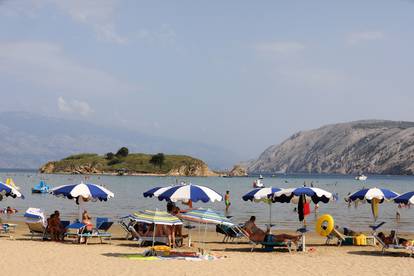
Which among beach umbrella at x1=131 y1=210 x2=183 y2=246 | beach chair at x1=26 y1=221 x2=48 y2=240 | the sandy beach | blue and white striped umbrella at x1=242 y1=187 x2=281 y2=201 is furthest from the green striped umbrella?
blue and white striped umbrella at x1=242 y1=187 x2=281 y2=201

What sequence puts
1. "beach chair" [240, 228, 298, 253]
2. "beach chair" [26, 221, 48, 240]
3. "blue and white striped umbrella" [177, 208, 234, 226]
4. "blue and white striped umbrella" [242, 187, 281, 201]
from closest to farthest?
"blue and white striped umbrella" [177, 208, 234, 226] → "beach chair" [240, 228, 298, 253] → "beach chair" [26, 221, 48, 240] → "blue and white striped umbrella" [242, 187, 281, 201]

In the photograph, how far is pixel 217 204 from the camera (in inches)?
1881

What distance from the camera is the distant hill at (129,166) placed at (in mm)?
184125

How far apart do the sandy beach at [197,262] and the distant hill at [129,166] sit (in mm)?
160827

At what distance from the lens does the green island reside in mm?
184125

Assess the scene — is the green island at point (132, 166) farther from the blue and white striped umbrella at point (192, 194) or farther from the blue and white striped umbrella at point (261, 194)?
the blue and white striped umbrella at point (192, 194)

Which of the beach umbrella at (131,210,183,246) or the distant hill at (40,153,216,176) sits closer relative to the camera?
the beach umbrella at (131,210,183,246)

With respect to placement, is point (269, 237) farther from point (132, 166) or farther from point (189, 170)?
point (132, 166)

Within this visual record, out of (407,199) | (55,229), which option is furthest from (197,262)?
(407,199)

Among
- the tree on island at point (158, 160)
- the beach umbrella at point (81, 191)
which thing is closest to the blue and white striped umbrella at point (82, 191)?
the beach umbrella at point (81, 191)

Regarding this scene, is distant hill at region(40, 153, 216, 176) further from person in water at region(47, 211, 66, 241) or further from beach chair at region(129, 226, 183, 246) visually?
beach chair at region(129, 226, 183, 246)

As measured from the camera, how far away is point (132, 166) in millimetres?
189125

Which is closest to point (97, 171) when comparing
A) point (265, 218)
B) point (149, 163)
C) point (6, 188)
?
point (149, 163)

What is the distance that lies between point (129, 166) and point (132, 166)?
3.74ft
